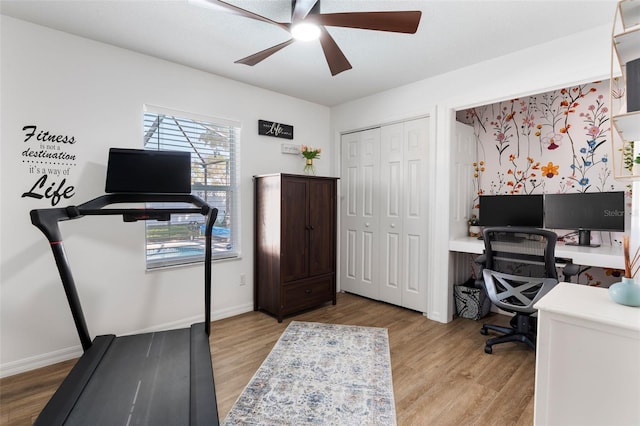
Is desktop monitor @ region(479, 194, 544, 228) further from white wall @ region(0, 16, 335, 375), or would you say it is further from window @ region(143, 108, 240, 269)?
white wall @ region(0, 16, 335, 375)

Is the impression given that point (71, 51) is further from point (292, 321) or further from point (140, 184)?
point (292, 321)

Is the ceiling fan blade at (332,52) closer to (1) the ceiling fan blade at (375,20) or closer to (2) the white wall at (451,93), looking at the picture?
(1) the ceiling fan blade at (375,20)

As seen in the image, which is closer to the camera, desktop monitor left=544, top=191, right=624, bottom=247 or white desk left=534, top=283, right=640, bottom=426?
white desk left=534, top=283, right=640, bottom=426

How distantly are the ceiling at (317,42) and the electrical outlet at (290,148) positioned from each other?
0.85 meters

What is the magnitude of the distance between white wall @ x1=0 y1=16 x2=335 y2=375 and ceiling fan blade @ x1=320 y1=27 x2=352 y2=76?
1.47m

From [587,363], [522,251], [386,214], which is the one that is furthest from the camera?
[386,214]

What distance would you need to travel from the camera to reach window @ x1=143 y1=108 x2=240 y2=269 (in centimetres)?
298

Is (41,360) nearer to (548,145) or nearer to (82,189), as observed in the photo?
(82,189)

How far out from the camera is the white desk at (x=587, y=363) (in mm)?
1120

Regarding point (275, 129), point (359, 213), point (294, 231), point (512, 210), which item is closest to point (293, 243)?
point (294, 231)

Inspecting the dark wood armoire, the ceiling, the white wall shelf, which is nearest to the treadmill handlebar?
the dark wood armoire

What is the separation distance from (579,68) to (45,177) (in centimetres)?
418

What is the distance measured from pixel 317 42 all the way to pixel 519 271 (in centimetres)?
255

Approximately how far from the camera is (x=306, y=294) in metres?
3.53
